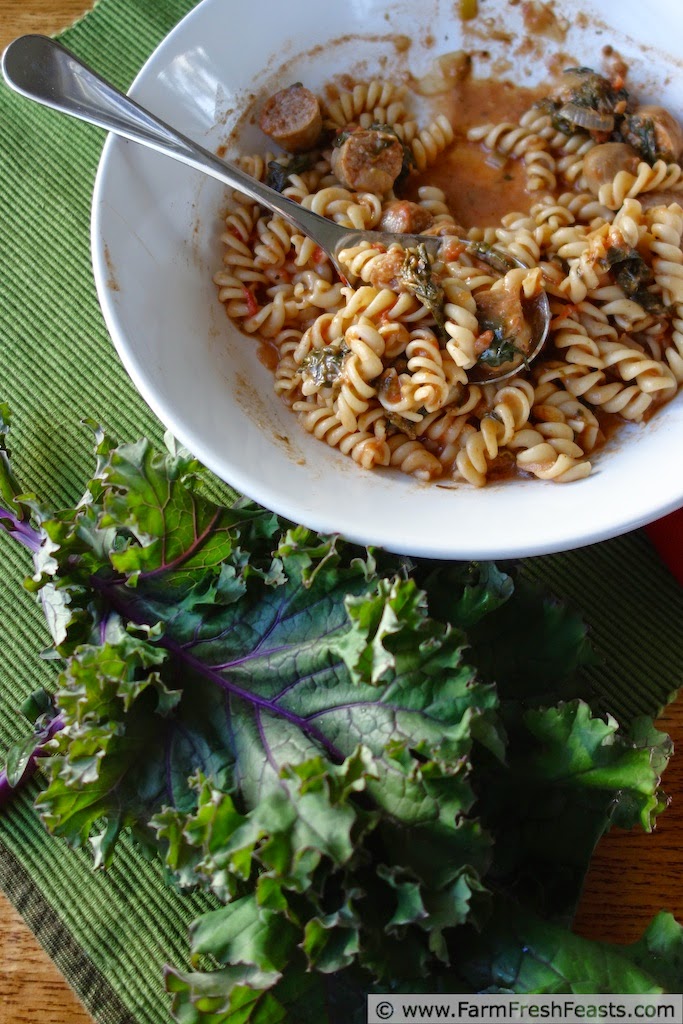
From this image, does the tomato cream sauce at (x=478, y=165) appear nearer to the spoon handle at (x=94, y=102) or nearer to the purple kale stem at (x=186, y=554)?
the spoon handle at (x=94, y=102)

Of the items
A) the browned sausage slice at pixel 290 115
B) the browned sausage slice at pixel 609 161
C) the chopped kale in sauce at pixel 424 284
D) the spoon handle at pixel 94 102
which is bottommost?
the browned sausage slice at pixel 609 161

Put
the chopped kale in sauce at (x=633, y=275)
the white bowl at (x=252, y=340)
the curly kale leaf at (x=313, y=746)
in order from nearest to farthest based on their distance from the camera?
the curly kale leaf at (x=313, y=746) → the white bowl at (x=252, y=340) → the chopped kale in sauce at (x=633, y=275)

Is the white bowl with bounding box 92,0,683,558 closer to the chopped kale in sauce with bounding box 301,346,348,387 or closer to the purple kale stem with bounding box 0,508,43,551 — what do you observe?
the chopped kale in sauce with bounding box 301,346,348,387

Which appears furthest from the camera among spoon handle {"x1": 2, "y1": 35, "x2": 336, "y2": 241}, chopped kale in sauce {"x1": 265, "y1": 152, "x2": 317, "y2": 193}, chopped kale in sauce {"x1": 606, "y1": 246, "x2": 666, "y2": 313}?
chopped kale in sauce {"x1": 265, "y1": 152, "x2": 317, "y2": 193}

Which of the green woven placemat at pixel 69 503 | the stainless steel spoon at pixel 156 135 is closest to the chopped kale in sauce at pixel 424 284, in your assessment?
the stainless steel spoon at pixel 156 135

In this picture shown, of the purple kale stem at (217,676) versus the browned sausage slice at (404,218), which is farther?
the browned sausage slice at (404,218)

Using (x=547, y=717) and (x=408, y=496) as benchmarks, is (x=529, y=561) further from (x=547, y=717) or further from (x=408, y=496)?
(x=547, y=717)

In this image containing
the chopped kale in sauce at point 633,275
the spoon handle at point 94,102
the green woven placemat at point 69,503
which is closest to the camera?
the green woven placemat at point 69,503

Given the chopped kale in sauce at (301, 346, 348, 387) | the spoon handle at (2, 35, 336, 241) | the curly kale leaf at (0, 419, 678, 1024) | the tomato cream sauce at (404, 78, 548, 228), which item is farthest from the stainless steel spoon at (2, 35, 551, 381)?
the curly kale leaf at (0, 419, 678, 1024)
